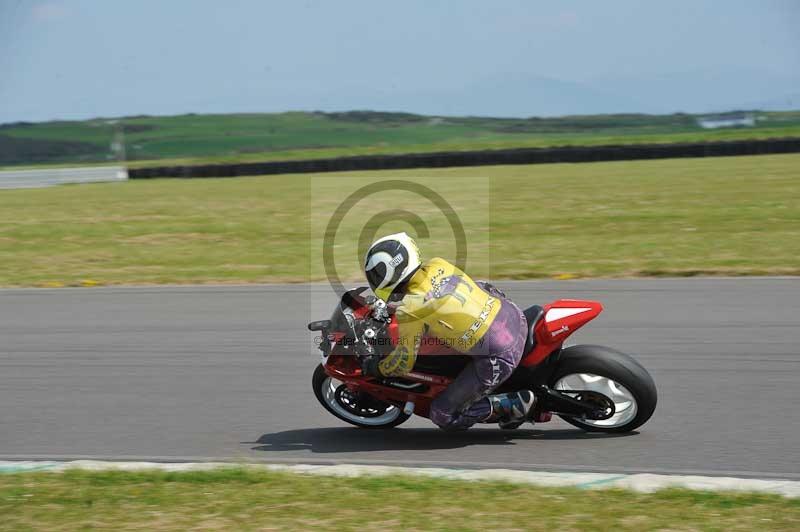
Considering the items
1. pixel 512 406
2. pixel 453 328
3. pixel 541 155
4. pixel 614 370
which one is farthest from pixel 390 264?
pixel 541 155

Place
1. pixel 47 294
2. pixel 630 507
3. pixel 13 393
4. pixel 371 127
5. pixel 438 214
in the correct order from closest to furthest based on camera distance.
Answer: pixel 630 507, pixel 13 393, pixel 47 294, pixel 438 214, pixel 371 127

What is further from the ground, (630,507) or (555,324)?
(555,324)

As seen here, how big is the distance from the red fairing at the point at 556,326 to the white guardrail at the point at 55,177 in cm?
3206

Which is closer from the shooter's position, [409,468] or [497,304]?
[409,468]

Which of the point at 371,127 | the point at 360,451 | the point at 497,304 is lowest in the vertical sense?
the point at 360,451

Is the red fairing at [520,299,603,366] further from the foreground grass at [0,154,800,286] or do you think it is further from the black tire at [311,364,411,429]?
the foreground grass at [0,154,800,286]

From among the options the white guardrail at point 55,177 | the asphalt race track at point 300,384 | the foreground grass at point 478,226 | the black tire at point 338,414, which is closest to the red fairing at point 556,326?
the asphalt race track at point 300,384

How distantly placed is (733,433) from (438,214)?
15264 mm

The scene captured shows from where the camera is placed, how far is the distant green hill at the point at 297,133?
152 ft

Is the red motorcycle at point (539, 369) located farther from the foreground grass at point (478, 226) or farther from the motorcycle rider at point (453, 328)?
the foreground grass at point (478, 226)

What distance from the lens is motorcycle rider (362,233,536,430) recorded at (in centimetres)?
591

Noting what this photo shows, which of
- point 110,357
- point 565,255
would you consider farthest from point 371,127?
point 110,357

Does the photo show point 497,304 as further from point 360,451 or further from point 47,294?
point 47,294

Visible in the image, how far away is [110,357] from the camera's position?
29.6 ft
